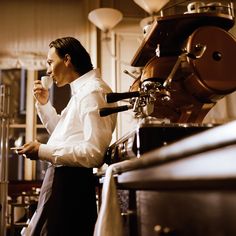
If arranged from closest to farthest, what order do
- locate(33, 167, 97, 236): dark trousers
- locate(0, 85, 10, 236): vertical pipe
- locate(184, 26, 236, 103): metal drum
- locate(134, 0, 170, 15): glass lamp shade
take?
1. locate(184, 26, 236, 103): metal drum
2. locate(33, 167, 97, 236): dark trousers
3. locate(0, 85, 10, 236): vertical pipe
4. locate(134, 0, 170, 15): glass lamp shade

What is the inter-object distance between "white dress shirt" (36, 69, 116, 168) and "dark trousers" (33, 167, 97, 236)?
0.06 m

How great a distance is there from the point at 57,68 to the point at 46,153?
0.44 m

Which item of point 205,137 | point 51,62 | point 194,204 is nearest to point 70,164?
point 51,62

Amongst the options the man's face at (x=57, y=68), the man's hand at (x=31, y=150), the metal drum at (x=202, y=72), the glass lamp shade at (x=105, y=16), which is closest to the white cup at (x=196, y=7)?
the metal drum at (x=202, y=72)

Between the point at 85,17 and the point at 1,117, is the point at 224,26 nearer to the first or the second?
the point at 1,117

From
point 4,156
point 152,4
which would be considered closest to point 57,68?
point 4,156

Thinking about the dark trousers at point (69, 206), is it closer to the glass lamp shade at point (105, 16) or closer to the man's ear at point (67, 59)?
the man's ear at point (67, 59)

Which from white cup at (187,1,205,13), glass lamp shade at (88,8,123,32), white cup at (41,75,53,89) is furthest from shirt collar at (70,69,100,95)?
glass lamp shade at (88,8,123,32)

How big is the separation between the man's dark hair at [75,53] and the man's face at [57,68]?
0.02 metres

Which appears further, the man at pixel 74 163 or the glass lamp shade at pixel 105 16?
the glass lamp shade at pixel 105 16

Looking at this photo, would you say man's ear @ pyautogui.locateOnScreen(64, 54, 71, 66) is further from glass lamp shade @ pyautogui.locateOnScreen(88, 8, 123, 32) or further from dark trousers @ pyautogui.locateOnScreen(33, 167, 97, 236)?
glass lamp shade @ pyautogui.locateOnScreen(88, 8, 123, 32)

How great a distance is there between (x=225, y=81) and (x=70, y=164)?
56 centimetres

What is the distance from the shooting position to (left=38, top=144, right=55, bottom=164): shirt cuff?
1376 millimetres

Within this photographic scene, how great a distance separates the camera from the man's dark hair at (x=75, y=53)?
1.68 metres
